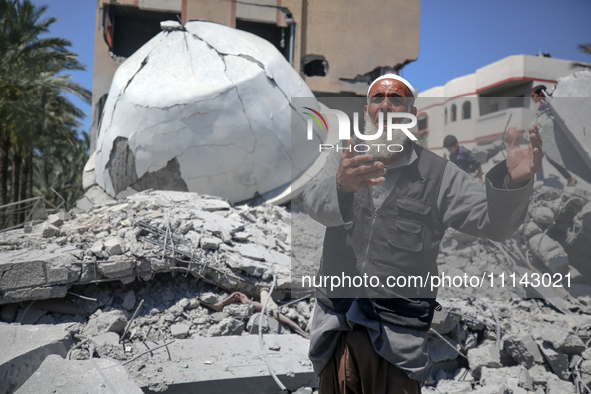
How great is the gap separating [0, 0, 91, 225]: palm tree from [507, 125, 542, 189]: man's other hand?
11.6 metres

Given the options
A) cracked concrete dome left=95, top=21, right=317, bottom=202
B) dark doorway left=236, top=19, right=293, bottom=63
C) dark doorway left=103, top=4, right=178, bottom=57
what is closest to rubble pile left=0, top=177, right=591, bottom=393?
cracked concrete dome left=95, top=21, right=317, bottom=202

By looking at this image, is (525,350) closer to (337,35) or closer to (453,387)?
(453,387)

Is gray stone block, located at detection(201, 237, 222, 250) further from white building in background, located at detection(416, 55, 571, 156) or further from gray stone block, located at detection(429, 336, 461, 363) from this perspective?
white building in background, located at detection(416, 55, 571, 156)

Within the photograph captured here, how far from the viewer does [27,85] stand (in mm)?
10602

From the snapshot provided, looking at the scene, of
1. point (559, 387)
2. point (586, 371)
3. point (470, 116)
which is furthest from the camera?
point (586, 371)

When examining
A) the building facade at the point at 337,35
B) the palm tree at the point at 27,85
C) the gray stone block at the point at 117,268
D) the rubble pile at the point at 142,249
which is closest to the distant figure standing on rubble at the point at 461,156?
the rubble pile at the point at 142,249

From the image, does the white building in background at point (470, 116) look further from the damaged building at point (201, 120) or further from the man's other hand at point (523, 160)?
the damaged building at point (201, 120)

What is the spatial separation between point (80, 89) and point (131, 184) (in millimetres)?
9249

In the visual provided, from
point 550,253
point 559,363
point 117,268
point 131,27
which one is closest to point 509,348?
point 559,363

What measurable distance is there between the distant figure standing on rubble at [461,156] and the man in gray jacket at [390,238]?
0.86ft

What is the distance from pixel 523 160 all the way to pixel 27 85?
39.5ft

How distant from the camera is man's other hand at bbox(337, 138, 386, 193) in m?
1.63

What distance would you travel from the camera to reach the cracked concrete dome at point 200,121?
5.62m

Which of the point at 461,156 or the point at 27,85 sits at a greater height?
the point at 27,85
